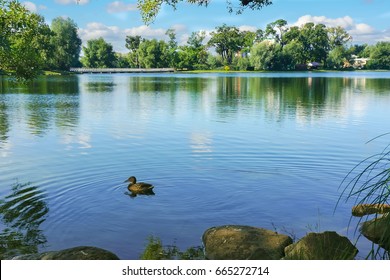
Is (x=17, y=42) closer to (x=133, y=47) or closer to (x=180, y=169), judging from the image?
(x=180, y=169)

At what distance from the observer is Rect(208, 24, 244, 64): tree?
192 ft

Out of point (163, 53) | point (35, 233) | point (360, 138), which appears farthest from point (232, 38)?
point (35, 233)

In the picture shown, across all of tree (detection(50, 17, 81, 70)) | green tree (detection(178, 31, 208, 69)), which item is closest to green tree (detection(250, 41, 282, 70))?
green tree (detection(178, 31, 208, 69))

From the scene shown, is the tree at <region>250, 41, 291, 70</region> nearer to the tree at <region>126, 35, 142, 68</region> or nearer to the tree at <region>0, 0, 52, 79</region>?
the tree at <region>126, 35, 142, 68</region>

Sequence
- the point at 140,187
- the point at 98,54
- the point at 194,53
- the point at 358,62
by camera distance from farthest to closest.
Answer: the point at 358,62
the point at 194,53
the point at 98,54
the point at 140,187

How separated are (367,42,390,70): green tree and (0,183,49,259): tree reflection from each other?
5505 cm

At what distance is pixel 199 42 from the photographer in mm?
68312

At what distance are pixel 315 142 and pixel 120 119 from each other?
11558mm

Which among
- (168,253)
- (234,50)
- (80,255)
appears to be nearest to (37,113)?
(168,253)

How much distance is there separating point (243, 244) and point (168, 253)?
4.39 feet

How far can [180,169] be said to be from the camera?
45.0 feet

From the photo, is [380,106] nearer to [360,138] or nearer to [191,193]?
[360,138]

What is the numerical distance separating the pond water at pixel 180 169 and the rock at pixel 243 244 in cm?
68
